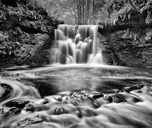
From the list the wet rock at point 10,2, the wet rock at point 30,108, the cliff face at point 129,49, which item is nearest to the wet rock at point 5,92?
the wet rock at point 30,108

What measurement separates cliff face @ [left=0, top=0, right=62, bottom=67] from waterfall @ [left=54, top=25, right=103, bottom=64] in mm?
775

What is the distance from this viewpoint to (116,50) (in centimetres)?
963

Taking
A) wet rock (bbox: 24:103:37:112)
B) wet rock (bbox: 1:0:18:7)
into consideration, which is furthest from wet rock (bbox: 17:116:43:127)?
wet rock (bbox: 1:0:18:7)

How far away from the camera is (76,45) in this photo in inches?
399

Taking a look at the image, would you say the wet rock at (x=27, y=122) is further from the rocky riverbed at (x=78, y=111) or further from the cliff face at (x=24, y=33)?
the cliff face at (x=24, y=33)

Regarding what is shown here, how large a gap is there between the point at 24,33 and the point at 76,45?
385 cm

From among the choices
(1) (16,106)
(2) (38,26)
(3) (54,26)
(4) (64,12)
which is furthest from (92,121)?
(4) (64,12)

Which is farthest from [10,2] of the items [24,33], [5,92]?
[5,92]

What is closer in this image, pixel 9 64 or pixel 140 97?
pixel 140 97

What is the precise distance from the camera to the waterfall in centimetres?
983

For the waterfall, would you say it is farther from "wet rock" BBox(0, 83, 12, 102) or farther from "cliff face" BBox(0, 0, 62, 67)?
"wet rock" BBox(0, 83, 12, 102)

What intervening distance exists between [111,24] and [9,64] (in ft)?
25.2

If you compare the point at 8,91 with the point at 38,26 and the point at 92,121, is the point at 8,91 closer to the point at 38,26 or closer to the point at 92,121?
the point at 92,121

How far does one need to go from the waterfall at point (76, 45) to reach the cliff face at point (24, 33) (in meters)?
0.78
